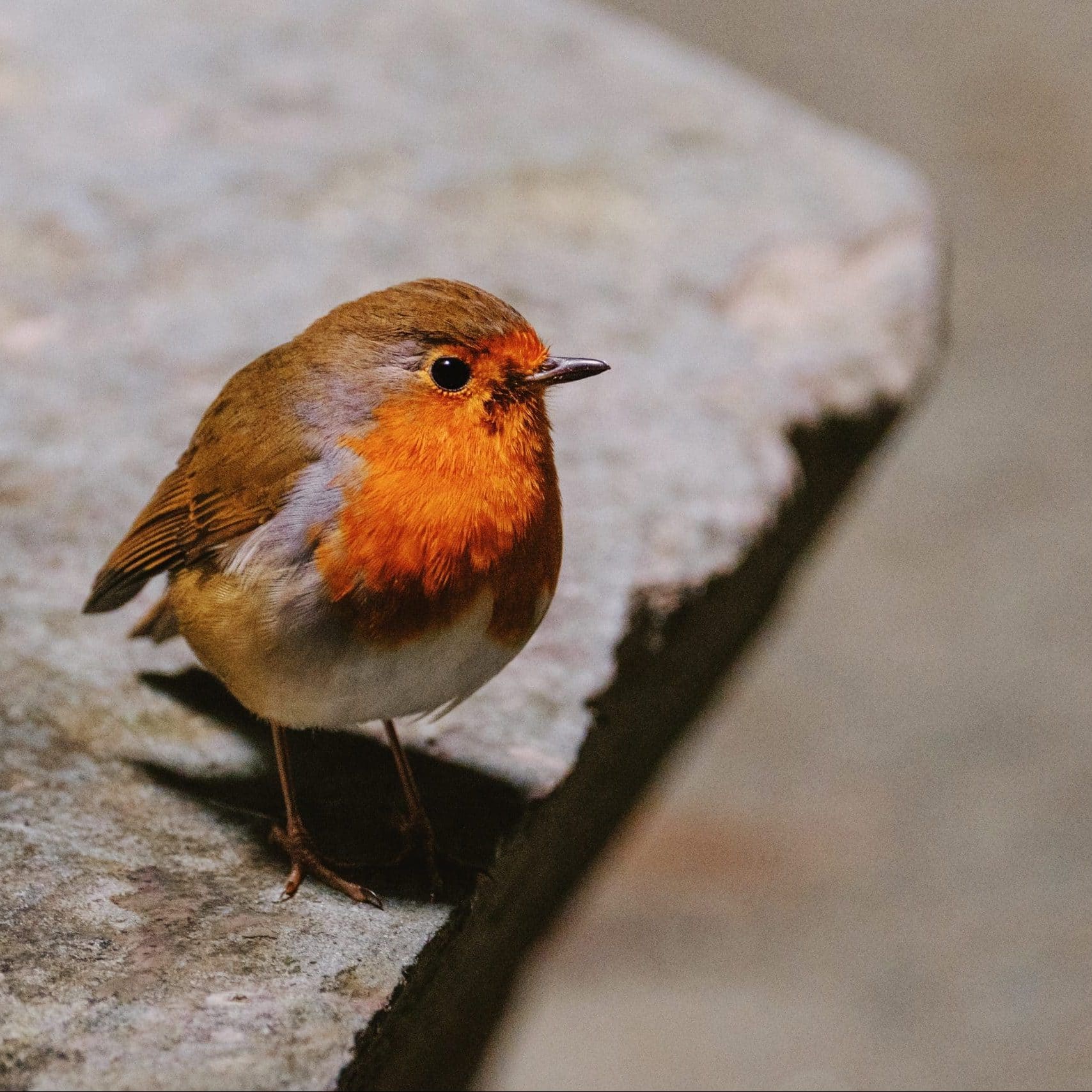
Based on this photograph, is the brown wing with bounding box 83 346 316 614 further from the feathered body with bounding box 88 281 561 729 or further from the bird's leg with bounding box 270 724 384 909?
the bird's leg with bounding box 270 724 384 909

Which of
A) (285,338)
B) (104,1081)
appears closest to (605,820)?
(285,338)

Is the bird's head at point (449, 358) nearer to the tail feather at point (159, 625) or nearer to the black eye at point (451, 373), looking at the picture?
the black eye at point (451, 373)

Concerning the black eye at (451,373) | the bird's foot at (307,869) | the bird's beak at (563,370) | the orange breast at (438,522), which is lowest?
the bird's foot at (307,869)

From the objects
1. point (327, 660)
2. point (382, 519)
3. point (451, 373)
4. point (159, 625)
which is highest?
point (451, 373)

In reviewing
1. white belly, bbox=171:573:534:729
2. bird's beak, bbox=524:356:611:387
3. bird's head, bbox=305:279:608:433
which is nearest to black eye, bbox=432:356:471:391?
bird's head, bbox=305:279:608:433

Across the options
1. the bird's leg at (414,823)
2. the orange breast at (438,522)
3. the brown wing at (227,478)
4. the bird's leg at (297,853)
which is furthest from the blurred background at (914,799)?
the orange breast at (438,522)

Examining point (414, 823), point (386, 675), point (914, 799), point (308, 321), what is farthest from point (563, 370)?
point (914, 799)

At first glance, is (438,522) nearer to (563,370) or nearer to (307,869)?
(563,370)
